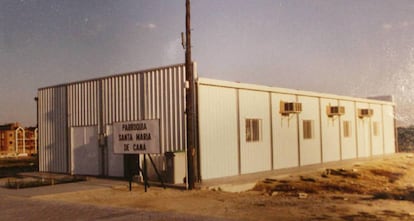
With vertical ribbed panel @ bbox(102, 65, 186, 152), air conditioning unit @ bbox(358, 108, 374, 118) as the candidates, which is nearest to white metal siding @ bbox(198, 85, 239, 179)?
vertical ribbed panel @ bbox(102, 65, 186, 152)

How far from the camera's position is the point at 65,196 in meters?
15.8

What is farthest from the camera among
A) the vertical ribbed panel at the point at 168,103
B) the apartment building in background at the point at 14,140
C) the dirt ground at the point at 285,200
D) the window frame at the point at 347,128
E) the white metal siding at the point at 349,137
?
the apartment building in background at the point at 14,140

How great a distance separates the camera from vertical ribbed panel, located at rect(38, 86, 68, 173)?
25188 millimetres

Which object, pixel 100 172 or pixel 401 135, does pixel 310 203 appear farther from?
pixel 401 135

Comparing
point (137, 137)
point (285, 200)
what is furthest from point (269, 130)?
point (285, 200)

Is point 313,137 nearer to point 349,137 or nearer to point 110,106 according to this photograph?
point 349,137

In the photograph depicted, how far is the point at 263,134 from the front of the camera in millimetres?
22734

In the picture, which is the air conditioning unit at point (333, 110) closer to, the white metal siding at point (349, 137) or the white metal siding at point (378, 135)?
the white metal siding at point (349, 137)

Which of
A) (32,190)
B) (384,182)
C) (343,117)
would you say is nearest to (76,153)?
(32,190)

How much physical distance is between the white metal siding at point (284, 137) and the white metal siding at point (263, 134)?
2.00 feet

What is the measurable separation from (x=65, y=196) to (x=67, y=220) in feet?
15.9

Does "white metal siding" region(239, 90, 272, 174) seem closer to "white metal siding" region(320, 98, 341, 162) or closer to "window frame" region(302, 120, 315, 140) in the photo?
"window frame" region(302, 120, 315, 140)

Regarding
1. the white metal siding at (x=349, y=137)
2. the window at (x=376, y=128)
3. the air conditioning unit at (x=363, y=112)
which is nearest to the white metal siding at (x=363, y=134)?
the air conditioning unit at (x=363, y=112)

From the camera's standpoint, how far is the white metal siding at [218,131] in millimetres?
19000
